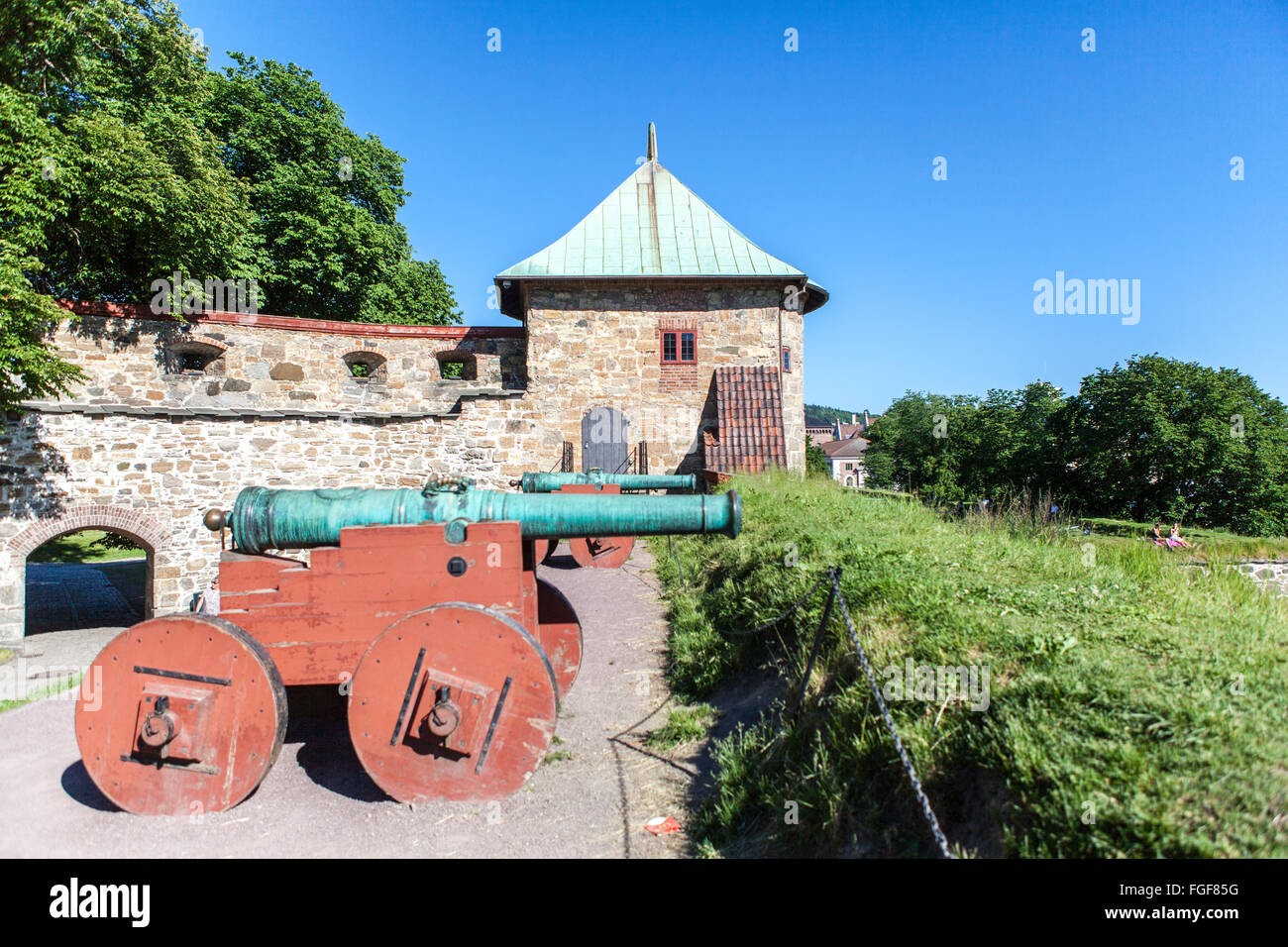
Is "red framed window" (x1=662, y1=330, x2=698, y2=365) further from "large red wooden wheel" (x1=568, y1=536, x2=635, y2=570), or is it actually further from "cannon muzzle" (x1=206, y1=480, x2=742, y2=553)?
"cannon muzzle" (x1=206, y1=480, x2=742, y2=553)

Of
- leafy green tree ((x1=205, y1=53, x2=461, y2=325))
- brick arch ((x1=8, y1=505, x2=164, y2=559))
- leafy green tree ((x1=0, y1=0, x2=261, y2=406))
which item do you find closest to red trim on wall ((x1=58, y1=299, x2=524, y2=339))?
leafy green tree ((x1=0, y1=0, x2=261, y2=406))

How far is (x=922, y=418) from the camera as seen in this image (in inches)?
1658

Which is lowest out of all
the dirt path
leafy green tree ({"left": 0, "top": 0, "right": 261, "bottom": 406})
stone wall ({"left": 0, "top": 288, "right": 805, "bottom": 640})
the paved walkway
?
the paved walkway

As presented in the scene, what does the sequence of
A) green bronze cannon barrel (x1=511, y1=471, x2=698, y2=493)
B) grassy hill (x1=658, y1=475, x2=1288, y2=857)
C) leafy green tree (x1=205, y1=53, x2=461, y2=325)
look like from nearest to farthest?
grassy hill (x1=658, y1=475, x2=1288, y2=857), green bronze cannon barrel (x1=511, y1=471, x2=698, y2=493), leafy green tree (x1=205, y1=53, x2=461, y2=325)

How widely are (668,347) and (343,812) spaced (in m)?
13.5

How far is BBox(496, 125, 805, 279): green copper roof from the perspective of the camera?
15969 mm

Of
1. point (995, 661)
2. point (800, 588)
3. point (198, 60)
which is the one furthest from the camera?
point (198, 60)

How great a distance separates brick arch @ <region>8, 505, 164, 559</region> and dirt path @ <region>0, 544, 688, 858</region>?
5.74 m

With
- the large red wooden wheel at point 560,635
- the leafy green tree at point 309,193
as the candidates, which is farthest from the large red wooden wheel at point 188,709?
the leafy green tree at point 309,193

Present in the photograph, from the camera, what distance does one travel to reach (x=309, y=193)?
773 inches
